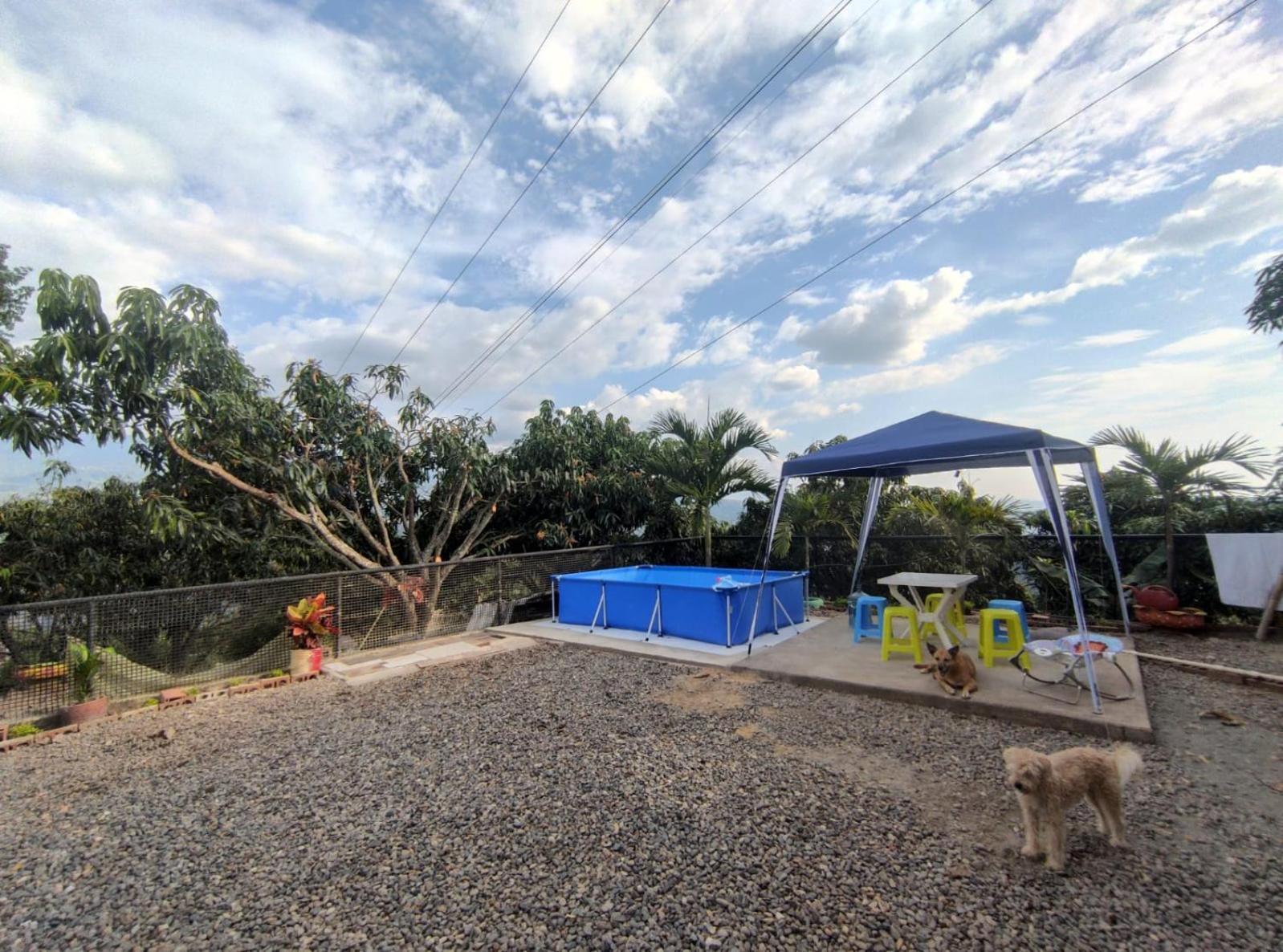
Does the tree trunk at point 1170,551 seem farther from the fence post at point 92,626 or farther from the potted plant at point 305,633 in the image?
the fence post at point 92,626

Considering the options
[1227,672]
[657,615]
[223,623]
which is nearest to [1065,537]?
[1227,672]

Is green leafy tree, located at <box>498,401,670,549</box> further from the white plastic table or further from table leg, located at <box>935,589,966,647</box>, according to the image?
table leg, located at <box>935,589,966,647</box>

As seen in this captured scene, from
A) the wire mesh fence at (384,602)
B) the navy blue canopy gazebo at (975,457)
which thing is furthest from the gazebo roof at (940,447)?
the wire mesh fence at (384,602)

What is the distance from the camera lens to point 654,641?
5.82 meters

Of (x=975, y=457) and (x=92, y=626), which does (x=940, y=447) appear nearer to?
(x=975, y=457)

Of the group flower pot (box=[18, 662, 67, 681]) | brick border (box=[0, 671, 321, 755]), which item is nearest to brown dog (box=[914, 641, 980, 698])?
brick border (box=[0, 671, 321, 755])

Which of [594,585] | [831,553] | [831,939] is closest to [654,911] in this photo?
[831,939]

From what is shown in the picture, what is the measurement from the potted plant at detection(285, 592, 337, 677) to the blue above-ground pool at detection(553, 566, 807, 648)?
2.67 meters

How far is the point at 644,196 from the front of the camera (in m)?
7.62

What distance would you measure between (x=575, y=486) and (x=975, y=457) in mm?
5415

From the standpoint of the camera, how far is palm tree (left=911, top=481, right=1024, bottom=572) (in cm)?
650

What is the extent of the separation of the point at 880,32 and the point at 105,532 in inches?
385

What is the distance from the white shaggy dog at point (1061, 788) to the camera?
193 centimetres

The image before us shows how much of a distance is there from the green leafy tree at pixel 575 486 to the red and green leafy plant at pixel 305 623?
330cm
